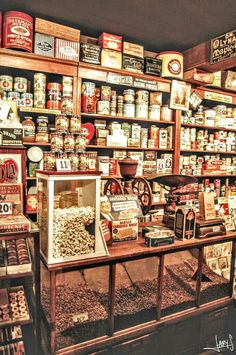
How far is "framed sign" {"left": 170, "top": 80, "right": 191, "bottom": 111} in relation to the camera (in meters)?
2.97

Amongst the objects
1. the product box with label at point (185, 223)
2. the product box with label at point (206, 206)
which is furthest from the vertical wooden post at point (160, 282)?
the product box with label at point (206, 206)

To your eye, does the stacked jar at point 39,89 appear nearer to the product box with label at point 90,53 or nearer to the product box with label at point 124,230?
the product box with label at point 90,53

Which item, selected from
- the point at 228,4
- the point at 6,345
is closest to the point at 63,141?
the point at 6,345

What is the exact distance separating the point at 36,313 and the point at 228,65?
2.66 metres

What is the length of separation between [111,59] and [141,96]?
49 cm

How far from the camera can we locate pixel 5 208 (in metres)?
1.41

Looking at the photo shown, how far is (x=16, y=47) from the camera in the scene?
7.11 feet

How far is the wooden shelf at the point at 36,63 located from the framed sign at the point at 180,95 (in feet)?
3.64

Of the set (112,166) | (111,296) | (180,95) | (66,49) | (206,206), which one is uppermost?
(66,49)

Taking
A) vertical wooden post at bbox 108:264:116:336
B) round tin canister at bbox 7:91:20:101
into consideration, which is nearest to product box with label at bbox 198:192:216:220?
vertical wooden post at bbox 108:264:116:336

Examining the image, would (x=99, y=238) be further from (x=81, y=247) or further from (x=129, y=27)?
(x=129, y=27)

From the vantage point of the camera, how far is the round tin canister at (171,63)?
2.89 metres

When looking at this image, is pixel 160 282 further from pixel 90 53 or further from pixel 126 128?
pixel 90 53

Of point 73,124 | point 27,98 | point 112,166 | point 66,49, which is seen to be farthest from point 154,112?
point 73,124
